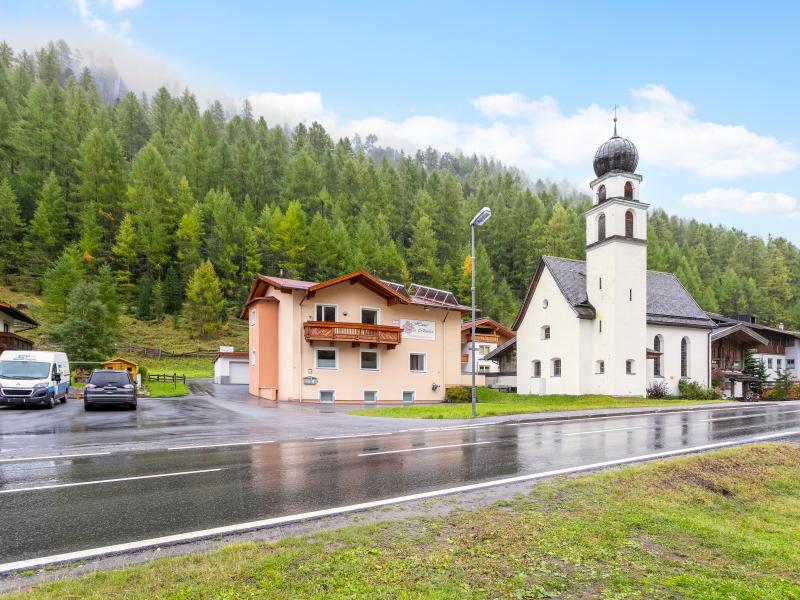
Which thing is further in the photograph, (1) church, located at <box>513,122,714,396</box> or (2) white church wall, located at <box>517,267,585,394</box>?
(2) white church wall, located at <box>517,267,585,394</box>

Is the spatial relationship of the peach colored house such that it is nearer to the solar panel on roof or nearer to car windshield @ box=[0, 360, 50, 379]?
the solar panel on roof

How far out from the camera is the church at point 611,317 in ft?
118

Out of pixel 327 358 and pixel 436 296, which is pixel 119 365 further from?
pixel 436 296

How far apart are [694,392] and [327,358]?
2629cm

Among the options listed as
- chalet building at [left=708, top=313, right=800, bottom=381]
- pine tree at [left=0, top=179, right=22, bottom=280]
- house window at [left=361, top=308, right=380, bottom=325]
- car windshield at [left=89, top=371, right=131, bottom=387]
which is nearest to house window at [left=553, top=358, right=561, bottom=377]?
house window at [left=361, top=308, right=380, bottom=325]

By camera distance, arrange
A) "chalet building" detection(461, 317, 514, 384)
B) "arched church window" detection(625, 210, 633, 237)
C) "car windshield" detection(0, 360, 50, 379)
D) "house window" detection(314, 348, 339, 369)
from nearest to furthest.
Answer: "car windshield" detection(0, 360, 50, 379), "house window" detection(314, 348, 339, 369), "arched church window" detection(625, 210, 633, 237), "chalet building" detection(461, 317, 514, 384)

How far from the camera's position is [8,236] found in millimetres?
63438

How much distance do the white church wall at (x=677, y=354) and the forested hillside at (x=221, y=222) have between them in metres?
36.8

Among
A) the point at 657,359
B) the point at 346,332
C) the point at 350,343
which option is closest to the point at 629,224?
the point at 657,359

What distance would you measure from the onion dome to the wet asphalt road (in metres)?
27.0

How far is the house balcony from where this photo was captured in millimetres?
38625

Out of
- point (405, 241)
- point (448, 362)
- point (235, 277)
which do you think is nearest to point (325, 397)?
point (448, 362)

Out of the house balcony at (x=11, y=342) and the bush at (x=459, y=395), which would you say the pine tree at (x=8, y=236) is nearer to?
the house balcony at (x=11, y=342)

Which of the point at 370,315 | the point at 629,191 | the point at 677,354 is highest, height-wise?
the point at 629,191
